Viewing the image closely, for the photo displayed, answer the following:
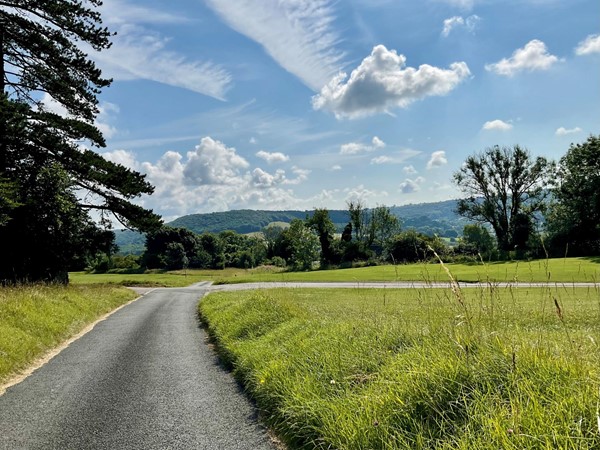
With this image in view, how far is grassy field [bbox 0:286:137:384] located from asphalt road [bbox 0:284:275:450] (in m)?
0.58

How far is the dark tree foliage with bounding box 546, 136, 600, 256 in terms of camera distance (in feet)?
163

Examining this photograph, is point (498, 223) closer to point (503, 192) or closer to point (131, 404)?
point (503, 192)

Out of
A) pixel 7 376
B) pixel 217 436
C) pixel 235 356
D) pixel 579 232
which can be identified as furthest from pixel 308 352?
pixel 579 232

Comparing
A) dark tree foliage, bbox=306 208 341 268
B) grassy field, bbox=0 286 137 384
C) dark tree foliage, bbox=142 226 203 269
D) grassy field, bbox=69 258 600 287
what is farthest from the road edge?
dark tree foliage, bbox=142 226 203 269

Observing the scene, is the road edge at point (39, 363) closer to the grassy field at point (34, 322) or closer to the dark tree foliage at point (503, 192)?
the grassy field at point (34, 322)

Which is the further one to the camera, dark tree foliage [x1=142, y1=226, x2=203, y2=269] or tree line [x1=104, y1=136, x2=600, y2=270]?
dark tree foliage [x1=142, y1=226, x2=203, y2=269]

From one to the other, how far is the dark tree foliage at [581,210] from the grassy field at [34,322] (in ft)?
163

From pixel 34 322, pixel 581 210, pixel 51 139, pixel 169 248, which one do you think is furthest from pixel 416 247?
pixel 169 248

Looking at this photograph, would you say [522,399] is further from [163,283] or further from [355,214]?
[355,214]

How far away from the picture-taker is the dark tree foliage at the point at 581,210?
49.6 meters

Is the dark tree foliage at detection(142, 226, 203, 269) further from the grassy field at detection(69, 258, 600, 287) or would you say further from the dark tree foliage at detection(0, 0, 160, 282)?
the dark tree foliage at detection(0, 0, 160, 282)

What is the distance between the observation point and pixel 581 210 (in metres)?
50.5

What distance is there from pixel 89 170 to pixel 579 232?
175ft

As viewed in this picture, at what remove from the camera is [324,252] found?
271ft
